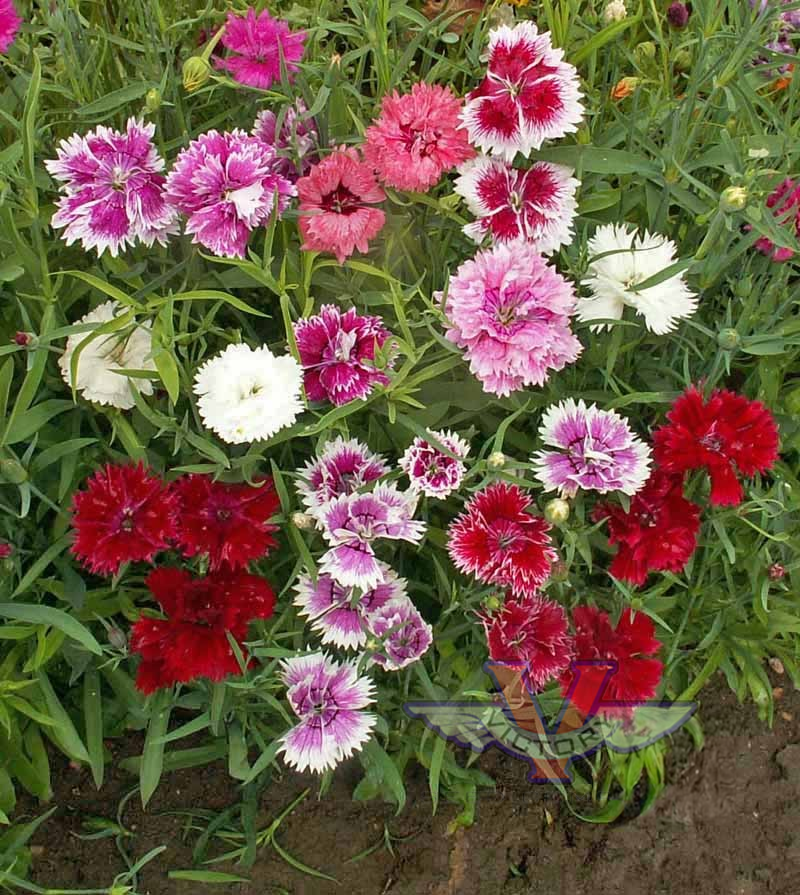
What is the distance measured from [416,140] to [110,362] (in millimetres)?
477

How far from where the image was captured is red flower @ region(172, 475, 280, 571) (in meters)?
1.17

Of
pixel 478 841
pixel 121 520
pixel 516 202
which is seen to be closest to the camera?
pixel 121 520

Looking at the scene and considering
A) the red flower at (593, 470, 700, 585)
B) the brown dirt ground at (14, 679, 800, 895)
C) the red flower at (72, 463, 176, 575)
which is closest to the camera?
the red flower at (72, 463, 176, 575)

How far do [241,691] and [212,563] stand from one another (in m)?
0.27

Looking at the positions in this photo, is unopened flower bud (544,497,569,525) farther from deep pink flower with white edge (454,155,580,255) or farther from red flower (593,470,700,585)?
deep pink flower with white edge (454,155,580,255)

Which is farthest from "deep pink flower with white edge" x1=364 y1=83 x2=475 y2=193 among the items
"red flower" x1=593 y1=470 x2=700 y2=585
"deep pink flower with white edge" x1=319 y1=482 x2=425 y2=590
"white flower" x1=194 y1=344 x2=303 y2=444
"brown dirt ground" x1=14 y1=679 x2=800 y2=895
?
"brown dirt ground" x1=14 y1=679 x2=800 y2=895

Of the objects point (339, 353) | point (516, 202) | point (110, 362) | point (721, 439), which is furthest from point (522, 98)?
point (110, 362)

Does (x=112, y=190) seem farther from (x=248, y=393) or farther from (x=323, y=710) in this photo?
(x=323, y=710)

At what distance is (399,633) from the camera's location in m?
1.33

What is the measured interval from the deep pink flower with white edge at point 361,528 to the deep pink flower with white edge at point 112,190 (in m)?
0.42

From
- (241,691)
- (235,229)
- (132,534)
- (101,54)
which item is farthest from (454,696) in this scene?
(101,54)

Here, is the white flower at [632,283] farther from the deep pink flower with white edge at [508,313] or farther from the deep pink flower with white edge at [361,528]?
the deep pink flower with white edge at [361,528]

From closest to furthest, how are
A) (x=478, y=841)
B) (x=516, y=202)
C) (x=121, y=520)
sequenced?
(x=121, y=520) < (x=516, y=202) < (x=478, y=841)

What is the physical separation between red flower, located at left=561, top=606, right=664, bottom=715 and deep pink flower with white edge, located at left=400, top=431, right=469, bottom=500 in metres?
0.31
